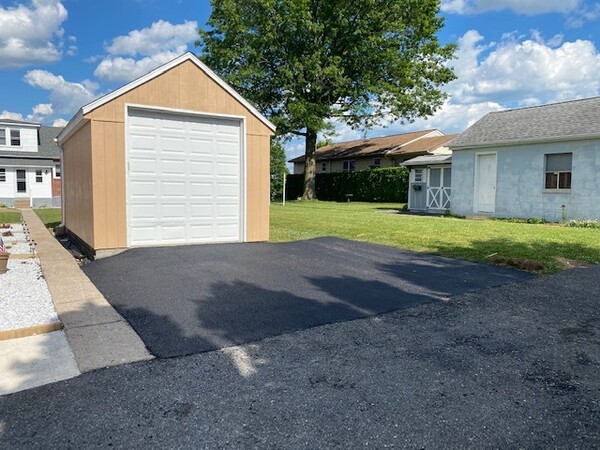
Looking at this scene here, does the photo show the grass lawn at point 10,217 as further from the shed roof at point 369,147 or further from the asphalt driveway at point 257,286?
the shed roof at point 369,147

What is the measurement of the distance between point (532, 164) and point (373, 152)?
19.1m

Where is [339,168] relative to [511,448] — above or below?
above

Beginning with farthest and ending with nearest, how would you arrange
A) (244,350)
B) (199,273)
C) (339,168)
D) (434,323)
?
(339,168) → (199,273) → (434,323) → (244,350)

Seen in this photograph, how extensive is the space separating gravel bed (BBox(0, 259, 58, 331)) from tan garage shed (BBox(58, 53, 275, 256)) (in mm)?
1407

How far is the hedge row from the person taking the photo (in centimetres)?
2878

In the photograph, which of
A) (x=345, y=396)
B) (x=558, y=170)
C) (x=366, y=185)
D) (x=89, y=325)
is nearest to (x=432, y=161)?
(x=558, y=170)

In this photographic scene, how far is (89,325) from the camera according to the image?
454cm

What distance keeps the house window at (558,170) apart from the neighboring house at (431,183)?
469 cm

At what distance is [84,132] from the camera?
9047 millimetres

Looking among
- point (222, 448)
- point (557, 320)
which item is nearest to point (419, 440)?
point (222, 448)

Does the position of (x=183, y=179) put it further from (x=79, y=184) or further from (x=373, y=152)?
(x=373, y=152)

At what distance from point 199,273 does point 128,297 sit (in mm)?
1398

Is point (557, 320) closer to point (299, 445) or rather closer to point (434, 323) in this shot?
point (434, 323)

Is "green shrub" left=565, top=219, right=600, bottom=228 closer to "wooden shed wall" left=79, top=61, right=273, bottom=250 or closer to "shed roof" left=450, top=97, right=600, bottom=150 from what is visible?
"shed roof" left=450, top=97, right=600, bottom=150
